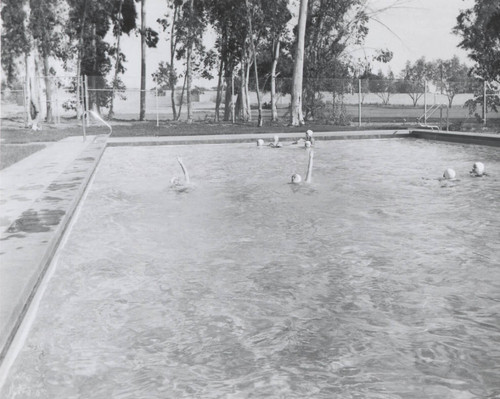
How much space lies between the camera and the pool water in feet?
10.6

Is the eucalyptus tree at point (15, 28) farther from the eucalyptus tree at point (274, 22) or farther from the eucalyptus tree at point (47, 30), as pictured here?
the eucalyptus tree at point (274, 22)

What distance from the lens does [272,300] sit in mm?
4426

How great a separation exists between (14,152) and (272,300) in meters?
10.4

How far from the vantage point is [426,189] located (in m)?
9.37

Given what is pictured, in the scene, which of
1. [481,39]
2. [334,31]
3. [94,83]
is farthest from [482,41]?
[94,83]

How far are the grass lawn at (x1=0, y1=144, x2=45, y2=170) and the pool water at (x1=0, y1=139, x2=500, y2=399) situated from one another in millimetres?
3446

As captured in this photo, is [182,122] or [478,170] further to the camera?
[182,122]

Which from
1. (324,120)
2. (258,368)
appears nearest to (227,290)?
(258,368)

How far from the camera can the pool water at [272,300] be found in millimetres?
3221

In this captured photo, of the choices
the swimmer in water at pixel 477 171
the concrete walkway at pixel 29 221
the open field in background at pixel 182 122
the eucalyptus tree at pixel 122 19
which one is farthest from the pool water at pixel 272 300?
the eucalyptus tree at pixel 122 19

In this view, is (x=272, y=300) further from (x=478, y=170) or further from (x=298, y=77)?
(x=298, y=77)

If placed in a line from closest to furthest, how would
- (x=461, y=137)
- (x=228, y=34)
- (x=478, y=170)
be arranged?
(x=478, y=170) → (x=461, y=137) → (x=228, y=34)

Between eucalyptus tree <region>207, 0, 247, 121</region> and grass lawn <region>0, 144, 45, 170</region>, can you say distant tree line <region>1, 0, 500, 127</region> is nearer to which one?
eucalyptus tree <region>207, 0, 247, 121</region>

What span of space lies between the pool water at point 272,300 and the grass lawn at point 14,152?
345 centimetres
